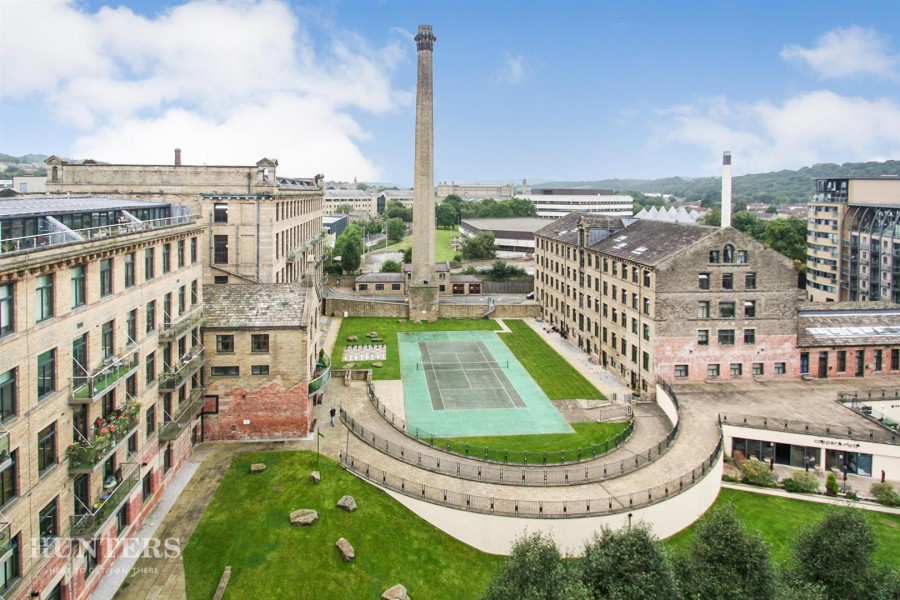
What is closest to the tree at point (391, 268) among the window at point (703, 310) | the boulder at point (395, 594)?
the window at point (703, 310)

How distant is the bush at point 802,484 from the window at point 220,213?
4149cm

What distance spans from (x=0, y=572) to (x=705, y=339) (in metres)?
42.7

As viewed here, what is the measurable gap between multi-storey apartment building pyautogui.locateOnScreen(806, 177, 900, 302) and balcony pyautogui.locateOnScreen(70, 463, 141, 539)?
3064 inches

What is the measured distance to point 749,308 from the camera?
4681cm

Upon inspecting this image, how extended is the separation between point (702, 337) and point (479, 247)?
77843 millimetres

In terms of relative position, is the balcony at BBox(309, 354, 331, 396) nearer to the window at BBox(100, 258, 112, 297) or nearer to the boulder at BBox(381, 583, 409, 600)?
the window at BBox(100, 258, 112, 297)

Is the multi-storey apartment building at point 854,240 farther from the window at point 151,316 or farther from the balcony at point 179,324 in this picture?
the window at point 151,316

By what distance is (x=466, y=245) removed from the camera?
404ft

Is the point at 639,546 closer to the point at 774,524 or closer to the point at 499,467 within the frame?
the point at 499,467

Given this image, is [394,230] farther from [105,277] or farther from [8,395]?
[8,395]

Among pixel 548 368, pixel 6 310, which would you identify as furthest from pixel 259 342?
pixel 548 368

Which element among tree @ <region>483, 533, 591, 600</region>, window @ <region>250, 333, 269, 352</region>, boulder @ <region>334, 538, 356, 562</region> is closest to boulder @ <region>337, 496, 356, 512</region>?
boulder @ <region>334, 538, 356, 562</region>

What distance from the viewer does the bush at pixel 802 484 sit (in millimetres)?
34781

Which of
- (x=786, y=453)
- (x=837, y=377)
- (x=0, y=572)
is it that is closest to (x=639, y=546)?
(x=0, y=572)
